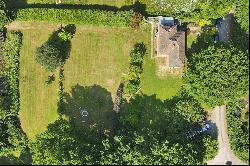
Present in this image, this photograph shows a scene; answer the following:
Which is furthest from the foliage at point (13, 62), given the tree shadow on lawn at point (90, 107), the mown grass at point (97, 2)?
the tree shadow on lawn at point (90, 107)

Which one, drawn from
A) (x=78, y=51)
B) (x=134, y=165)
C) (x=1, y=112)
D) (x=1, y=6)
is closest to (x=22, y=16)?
(x=1, y=6)

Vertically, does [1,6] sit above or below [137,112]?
above

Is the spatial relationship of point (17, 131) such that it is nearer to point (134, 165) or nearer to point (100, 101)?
point (100, 101)

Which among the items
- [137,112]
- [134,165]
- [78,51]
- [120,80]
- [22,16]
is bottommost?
[134,165]

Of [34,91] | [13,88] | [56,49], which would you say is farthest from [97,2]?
[13,88]

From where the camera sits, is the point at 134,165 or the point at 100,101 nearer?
the point at 134,165

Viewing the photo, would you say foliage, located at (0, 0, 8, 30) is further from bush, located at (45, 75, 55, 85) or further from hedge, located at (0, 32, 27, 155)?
bush, located at (45, 75, 55, 85)
